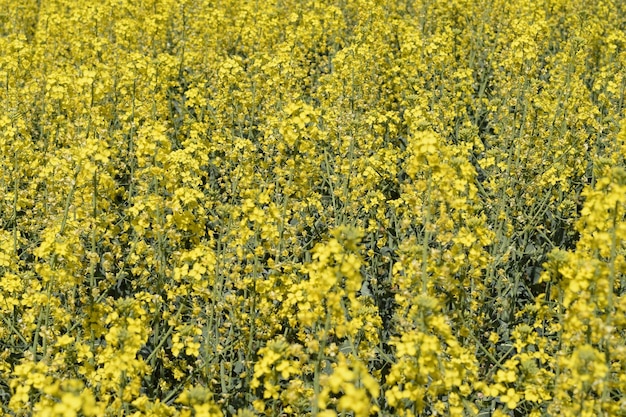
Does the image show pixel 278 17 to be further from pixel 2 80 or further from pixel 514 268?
pixel 514 268

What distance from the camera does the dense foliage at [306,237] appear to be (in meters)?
4.76

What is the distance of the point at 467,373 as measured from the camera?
532cm

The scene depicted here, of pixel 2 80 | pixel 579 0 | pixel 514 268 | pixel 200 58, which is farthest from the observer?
pixel 579 0

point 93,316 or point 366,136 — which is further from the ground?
point 366,136

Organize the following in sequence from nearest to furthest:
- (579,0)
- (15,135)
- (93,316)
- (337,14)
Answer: (93,316)
(15,135)
(337,14)
(579,0)

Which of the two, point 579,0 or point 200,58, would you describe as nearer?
point 200,58

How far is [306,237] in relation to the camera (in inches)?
324

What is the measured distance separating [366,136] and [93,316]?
13.5ft

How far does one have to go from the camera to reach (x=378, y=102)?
1043cm

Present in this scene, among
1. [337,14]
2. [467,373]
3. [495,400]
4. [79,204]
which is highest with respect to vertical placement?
[337,14]

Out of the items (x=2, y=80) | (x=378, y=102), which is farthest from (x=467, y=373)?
(x=2, y=80)

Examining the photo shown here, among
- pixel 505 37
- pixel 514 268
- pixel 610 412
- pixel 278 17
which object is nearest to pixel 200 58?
pixel 278 17

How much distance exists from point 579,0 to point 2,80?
11263 mm

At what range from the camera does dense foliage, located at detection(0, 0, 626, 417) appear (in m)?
4.76
